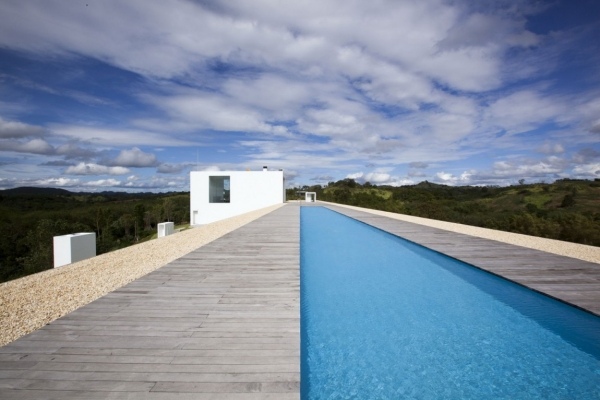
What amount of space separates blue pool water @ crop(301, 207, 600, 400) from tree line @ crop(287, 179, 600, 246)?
7253 mm

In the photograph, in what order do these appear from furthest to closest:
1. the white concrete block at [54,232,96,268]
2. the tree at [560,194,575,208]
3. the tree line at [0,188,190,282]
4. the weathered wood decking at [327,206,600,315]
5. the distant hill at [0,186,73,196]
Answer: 1. the distant hill at [0,186,73,196]
2. the tree line at [0,188,190,282]
3. the tree at [560,194,575,208]
4. the white concrete block at [54,232,96,268]
5. the weathered wood decking at [327,206,600,315]

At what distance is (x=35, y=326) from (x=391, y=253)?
17.1 ft

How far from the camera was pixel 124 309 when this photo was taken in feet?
7.64

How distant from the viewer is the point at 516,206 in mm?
19391

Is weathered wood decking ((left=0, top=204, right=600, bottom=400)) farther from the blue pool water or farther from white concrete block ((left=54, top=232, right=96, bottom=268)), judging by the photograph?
white concrete block ((left=54, top=232, right=96, bottom=268))

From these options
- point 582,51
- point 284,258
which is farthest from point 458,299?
point 582,51

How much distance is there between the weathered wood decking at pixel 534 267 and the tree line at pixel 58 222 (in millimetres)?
23234

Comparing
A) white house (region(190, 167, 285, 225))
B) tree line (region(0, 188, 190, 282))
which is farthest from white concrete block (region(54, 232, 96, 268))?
tree line (region(0, 188, 190, 282))

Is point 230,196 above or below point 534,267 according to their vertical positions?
above

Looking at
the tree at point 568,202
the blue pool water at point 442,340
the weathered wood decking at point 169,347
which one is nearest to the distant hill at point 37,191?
the weathered wood decking at point 169,347

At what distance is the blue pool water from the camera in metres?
2.02

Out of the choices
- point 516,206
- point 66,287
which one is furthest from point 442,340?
point 516,206

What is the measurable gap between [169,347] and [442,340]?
2264 millimetres

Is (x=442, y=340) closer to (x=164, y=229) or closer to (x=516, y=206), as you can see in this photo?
(x=164, y=229)
